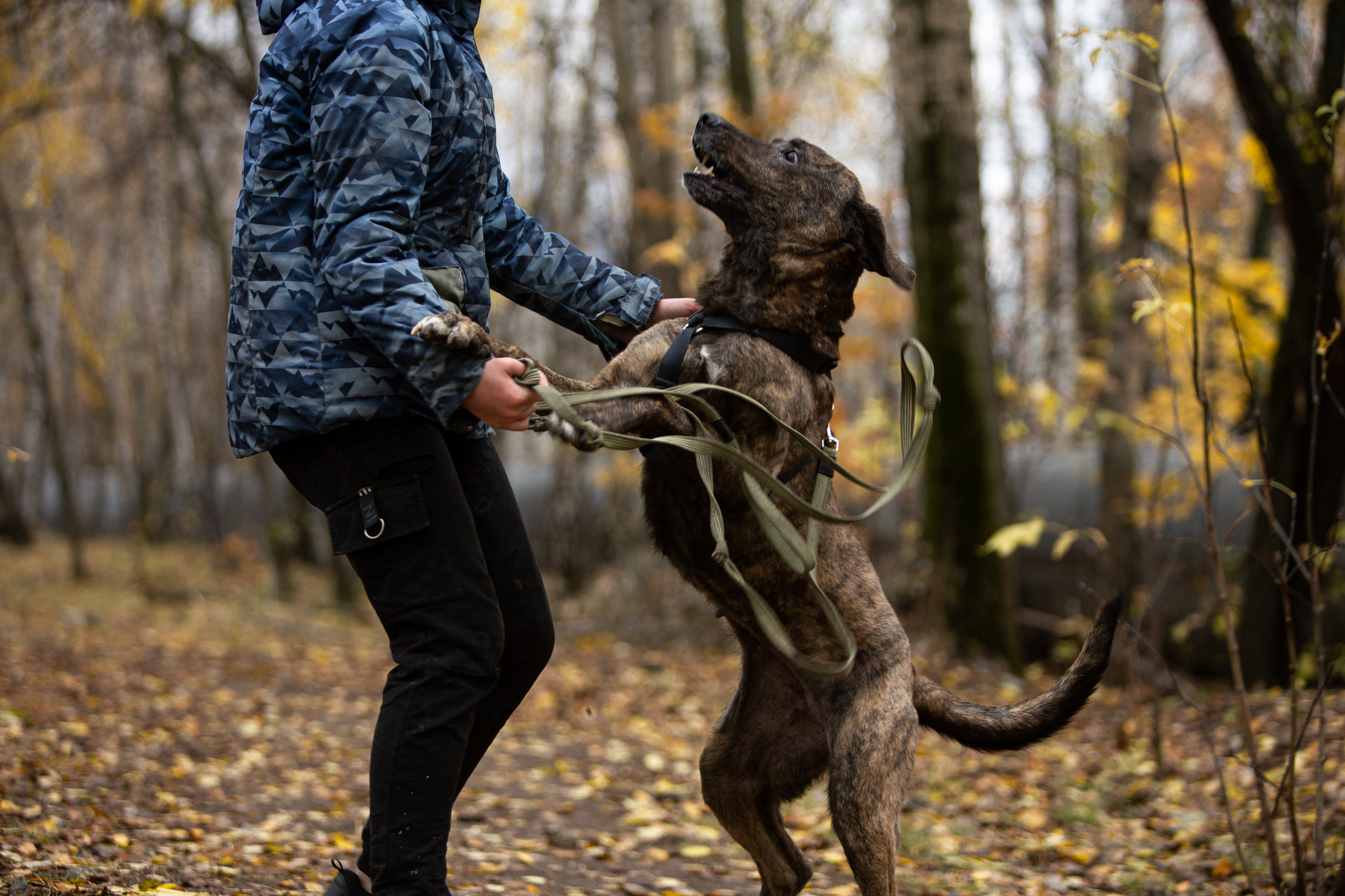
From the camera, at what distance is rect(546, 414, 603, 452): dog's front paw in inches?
88.4

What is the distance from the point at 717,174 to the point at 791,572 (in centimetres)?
122

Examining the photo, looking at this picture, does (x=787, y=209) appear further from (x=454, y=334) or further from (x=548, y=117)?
(x=548, y=117)

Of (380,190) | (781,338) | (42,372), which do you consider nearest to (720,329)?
(781,338)

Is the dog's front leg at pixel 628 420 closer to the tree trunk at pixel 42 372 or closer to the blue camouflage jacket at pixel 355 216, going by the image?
the blue camouflage jacket at pixel 355 216

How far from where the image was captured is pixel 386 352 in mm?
2119

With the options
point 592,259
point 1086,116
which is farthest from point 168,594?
point 1086,116

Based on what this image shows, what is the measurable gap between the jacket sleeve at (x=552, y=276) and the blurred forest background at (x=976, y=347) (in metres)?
1.64

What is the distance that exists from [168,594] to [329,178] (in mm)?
11499

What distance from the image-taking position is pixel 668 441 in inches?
94.7

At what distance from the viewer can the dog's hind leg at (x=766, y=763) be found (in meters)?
2.95

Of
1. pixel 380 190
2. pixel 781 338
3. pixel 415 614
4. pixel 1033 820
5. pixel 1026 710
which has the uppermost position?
pixel 380 190

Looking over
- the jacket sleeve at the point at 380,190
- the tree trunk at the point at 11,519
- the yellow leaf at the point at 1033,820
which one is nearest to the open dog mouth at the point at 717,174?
the jacket sleeve at the point at 380,190

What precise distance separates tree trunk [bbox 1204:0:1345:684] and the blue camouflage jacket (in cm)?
417

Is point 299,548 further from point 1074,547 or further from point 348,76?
point 348,76
